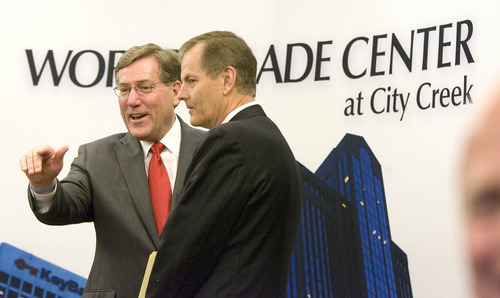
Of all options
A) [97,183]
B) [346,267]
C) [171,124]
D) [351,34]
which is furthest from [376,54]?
[97,183]

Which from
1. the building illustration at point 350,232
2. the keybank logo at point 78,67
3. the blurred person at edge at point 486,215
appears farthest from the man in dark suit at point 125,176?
the keybank logo at point 78,67

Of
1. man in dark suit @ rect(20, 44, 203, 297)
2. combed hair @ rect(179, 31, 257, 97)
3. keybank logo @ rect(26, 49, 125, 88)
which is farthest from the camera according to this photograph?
keybank logo @ rect(26, 49, 125, 88)

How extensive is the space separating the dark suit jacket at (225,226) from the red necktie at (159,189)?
0.65 meters

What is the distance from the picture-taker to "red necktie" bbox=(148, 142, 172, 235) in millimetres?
2760

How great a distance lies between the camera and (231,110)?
235 cm

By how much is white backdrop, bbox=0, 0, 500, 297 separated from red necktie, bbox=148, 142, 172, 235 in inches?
55.8

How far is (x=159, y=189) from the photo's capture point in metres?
2.81

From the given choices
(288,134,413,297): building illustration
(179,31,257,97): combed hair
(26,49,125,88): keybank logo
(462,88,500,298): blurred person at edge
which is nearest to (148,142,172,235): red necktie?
(179,31,257,97): combed hair

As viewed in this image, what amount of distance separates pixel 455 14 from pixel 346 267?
1342 mm

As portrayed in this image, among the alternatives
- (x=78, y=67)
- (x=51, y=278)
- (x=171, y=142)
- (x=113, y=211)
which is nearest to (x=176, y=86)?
(x=171, y=142)

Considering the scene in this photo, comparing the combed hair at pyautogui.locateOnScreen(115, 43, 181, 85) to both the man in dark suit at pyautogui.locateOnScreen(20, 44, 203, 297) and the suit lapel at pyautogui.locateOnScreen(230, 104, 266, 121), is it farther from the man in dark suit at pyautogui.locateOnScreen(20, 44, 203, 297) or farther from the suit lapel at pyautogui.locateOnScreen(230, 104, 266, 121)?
the suit lapel at pyautogui.locateOnScreen(230, 104, 266, 121)

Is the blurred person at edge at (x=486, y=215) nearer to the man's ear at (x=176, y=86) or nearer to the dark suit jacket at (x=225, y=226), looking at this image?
the dark suit jacket at (x=225, y=226)

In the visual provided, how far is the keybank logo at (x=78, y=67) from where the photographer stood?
4.45m

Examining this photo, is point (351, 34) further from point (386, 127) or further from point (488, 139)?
point (488, 139)
